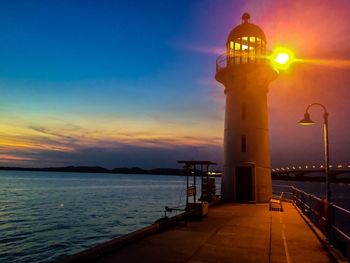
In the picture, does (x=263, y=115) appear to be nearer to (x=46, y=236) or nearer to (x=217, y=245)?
(x=217, y=245)

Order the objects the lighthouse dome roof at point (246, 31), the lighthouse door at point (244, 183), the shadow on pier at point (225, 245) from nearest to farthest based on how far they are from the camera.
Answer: the shadow on pier at point (225, 245)
the lighthouse door at point (244, 183)
the lighthouse dome roof at point (246, 31)

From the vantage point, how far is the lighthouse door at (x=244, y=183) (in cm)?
2257

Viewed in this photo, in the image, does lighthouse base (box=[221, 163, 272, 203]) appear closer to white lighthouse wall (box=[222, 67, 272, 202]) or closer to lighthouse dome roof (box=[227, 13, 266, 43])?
white lighthouse wall (box=[222, 67, 272, 202])

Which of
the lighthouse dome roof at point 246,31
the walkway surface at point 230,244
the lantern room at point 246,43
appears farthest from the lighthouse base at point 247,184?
the lighthouse dome roof at point 246,31

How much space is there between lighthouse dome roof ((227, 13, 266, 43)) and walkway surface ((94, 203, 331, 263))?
44.2 ft

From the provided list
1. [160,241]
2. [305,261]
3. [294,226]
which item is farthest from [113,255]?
[294,226]

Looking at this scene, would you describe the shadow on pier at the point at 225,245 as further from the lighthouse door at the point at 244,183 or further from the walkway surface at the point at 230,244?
the lighthouse door at the point at 244,183

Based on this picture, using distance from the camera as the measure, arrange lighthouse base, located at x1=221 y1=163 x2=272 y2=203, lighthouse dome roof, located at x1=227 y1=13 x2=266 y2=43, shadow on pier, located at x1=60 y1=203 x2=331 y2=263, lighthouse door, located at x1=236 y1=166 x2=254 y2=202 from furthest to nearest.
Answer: lighthouse dome roof, located at x1=227 y1=13 x2=266 y2=43 → lighthouse door, located at x1=236 y1=166 x2=254 y2=202 → lighthouse base, located at x1=221 y1=163 x2=272 y2=203 → shadow on pier, located at x1=60 y1=203 x2=331 y2=263

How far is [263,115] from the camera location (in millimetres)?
23469

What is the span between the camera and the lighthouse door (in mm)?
22566

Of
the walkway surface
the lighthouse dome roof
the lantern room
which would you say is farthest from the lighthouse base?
the lighthouse dome roof

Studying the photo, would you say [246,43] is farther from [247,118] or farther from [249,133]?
[249,133]

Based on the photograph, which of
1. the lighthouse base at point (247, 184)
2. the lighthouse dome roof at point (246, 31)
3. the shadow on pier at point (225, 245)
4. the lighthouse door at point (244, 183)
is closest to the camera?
the shadow on pier at point (225, 245)

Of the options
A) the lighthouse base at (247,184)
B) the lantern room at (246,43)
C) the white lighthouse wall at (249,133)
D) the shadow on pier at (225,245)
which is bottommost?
the shadow on pier at (225,245)
